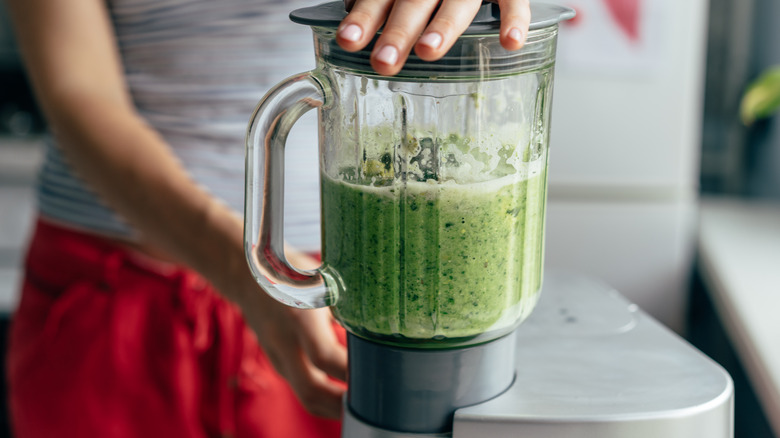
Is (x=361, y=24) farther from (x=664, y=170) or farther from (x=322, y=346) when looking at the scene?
(x=664, y=170)

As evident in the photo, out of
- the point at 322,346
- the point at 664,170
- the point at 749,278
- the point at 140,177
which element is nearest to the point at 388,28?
the point at 322,346

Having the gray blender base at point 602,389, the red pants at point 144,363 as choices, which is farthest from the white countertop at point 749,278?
the red pants at point 144,363

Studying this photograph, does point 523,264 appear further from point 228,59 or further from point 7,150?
point 7,150

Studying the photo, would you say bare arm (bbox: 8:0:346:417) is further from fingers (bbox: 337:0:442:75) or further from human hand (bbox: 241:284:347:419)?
fingers (bbox: 337:0:442:75)

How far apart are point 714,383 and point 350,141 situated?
0.28 m

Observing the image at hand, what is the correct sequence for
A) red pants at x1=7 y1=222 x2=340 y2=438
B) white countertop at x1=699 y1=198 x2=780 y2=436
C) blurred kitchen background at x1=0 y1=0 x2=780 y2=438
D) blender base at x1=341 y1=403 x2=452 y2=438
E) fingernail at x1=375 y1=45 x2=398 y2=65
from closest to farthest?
fingernail at x1=375 y1=45 x2=398 y2=65, blender base at x1=341 y1=403 x2=452 y2=438, red pants at x1=7 y1=222 x2=340 y2=438, white countertop at x1=699 y1=198 x2=780 y2=436, blurred kitchen background at x1=0 y1=0 x2=780 y2=438

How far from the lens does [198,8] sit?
30.9 inches

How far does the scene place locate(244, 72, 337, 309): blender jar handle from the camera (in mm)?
449

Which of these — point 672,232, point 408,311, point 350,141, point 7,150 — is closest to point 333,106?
point 350,141

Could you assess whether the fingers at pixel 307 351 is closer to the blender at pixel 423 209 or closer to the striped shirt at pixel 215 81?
the blender at pixel 423 209

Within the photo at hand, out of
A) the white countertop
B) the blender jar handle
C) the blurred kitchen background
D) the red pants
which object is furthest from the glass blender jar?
the blurred kitchen background

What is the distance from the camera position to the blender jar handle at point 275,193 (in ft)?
1.47

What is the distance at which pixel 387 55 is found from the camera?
38 centimetres

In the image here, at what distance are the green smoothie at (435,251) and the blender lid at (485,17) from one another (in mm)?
81
